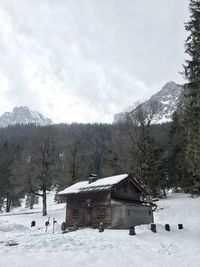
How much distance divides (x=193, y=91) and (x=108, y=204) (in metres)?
14.5

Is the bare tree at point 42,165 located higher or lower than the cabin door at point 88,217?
higher

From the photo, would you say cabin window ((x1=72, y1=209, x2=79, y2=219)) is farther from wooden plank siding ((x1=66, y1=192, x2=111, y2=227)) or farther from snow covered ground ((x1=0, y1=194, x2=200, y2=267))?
snow covered ground ((x1=0, y1=194, x2=200, y2=267))

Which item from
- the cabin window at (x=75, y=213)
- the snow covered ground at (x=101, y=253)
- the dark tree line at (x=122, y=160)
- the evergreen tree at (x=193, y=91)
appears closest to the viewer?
the snow covered ground at (x=101, y=253)

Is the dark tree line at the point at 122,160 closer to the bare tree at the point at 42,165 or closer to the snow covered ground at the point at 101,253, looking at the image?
the bare tree at the point at 42,165

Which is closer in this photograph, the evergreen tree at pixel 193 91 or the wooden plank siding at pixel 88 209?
the evergreen tree at pixel 193 91

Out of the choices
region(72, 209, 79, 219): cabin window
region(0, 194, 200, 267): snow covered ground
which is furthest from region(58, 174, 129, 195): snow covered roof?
region(0, 194, 200, 267): snow covered ground

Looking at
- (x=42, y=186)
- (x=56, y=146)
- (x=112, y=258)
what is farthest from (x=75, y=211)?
(x=112, y=258)

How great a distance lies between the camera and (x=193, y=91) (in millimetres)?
21703

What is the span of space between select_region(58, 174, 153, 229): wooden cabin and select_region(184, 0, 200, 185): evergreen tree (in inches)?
372

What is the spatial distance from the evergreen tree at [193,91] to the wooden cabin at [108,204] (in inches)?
372

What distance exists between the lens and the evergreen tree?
20.8m

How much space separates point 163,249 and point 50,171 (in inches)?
1086

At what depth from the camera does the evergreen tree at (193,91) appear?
68.1 ft

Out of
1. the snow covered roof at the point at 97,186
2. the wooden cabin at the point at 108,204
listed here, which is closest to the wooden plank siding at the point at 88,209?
the wooden cabin at the point at 108,204
